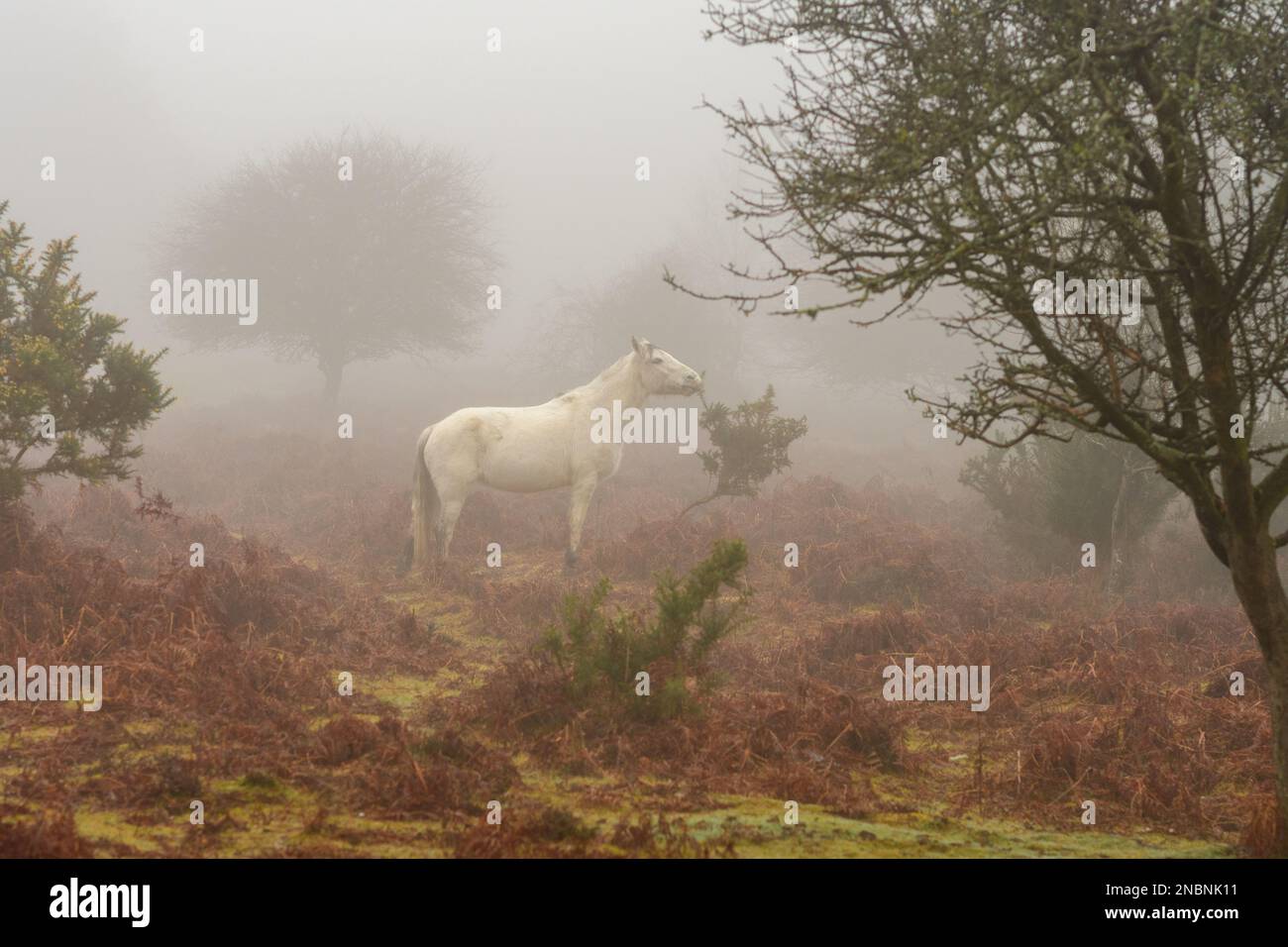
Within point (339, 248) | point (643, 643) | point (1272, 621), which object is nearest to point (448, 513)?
point (643, 643)

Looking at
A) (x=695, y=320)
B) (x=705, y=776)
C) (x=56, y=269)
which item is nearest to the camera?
(x=705, y=776)

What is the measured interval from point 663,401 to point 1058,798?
26594 millimetres

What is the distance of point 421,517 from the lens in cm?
1364

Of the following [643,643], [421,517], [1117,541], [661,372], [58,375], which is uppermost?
[661,372]

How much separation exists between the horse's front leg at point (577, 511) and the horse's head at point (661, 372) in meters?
1.80

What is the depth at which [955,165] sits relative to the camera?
4.87 m

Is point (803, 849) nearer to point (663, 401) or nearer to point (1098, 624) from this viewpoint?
point (1098, 624)

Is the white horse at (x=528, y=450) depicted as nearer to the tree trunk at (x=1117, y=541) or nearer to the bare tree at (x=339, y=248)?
the tree trunk at (x=1117, y=541)

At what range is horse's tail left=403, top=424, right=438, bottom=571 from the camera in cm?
1354

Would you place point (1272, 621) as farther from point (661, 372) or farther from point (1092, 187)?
point (661, 372)

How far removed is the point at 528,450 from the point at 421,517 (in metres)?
1.93

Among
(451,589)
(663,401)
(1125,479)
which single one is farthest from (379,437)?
(1125,479)

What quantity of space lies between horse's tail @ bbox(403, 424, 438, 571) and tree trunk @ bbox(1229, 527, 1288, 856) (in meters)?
10.7

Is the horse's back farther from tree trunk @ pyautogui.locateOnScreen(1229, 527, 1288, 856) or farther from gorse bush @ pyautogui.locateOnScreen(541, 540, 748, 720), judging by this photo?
tree trunk @ pyautogui.locateOnScreen(1229, 527, 1288, 856)
